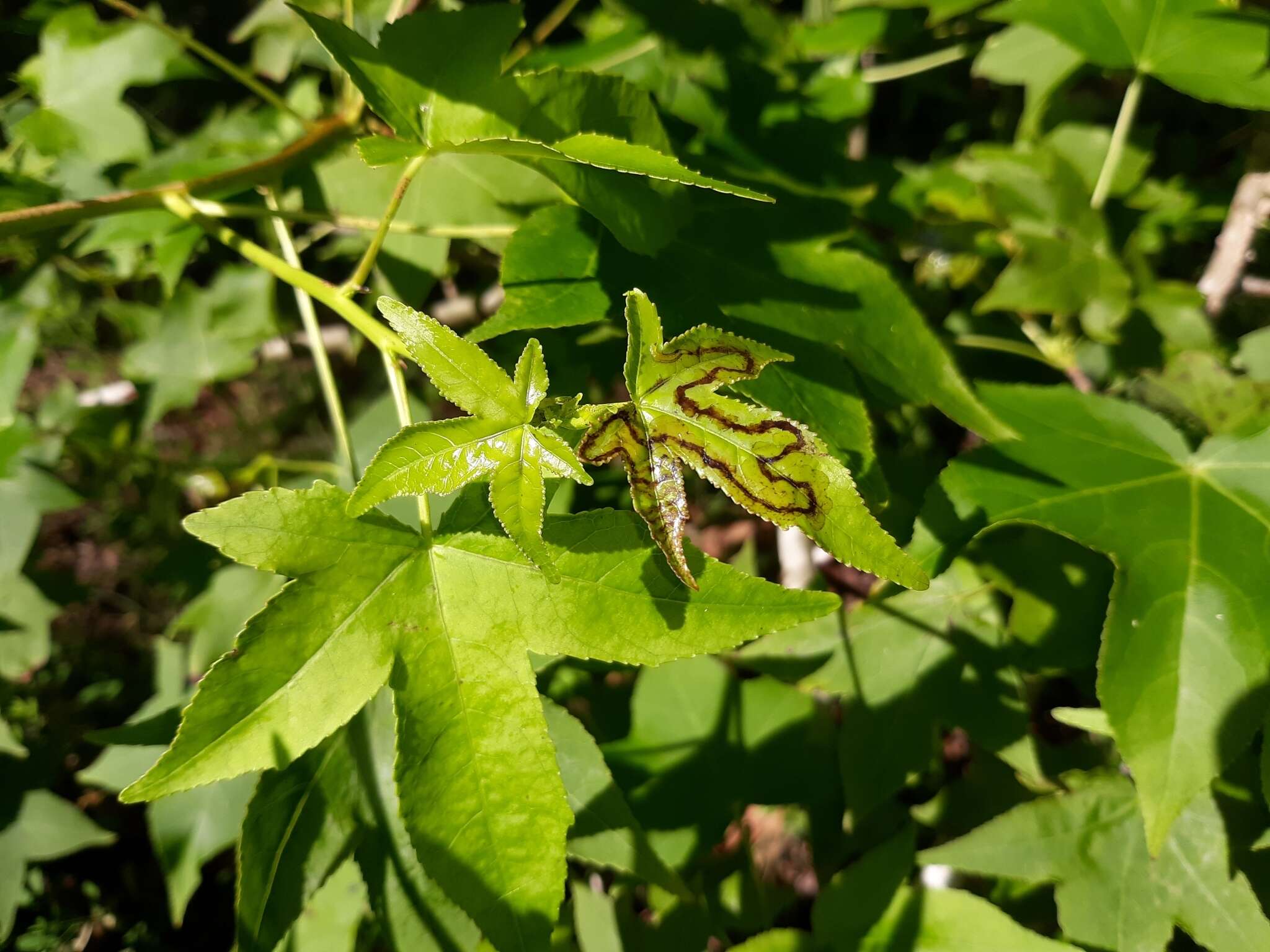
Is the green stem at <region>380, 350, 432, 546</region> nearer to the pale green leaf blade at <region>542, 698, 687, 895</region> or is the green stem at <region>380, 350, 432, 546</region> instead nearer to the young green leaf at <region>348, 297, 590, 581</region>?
the young green leaf at <region>348, 297, 590, 581</region>

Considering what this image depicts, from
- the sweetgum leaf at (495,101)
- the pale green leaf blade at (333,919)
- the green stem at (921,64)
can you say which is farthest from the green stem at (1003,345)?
the pale green leaf blade at (333,919)

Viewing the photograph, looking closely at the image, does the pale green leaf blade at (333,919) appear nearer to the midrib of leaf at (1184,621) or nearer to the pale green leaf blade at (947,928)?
the pale green leaf blade at (947,928)

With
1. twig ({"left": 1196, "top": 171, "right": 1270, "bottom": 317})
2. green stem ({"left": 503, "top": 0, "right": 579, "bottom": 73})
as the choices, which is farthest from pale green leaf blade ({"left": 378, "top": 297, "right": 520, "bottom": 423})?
twig ({"left": 1196, "top": 171, "right": 1270, "bottom": 317})

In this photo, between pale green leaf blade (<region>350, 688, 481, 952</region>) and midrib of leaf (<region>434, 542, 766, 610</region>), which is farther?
pale green leaf blade (<region>350, 688, 481, 952</region>)

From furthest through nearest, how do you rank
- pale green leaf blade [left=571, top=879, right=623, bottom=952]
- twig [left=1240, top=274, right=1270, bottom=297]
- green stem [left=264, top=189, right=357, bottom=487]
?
twig [left=1240, top=274, right=1270, bottom=297] < pale green leaf blade [left=571, top=879, right=623, bottom=952] < green stem [left=264, top=189, right=357, bottom=487]

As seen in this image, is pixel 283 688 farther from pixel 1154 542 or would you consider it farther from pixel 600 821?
pixel 1154 542

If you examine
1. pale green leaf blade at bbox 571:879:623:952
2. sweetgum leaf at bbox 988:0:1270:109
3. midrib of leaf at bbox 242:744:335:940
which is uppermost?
sweetgum leaf at bbox 988:0:1270:109

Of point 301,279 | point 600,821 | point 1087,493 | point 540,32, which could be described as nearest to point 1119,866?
point 1087,493
